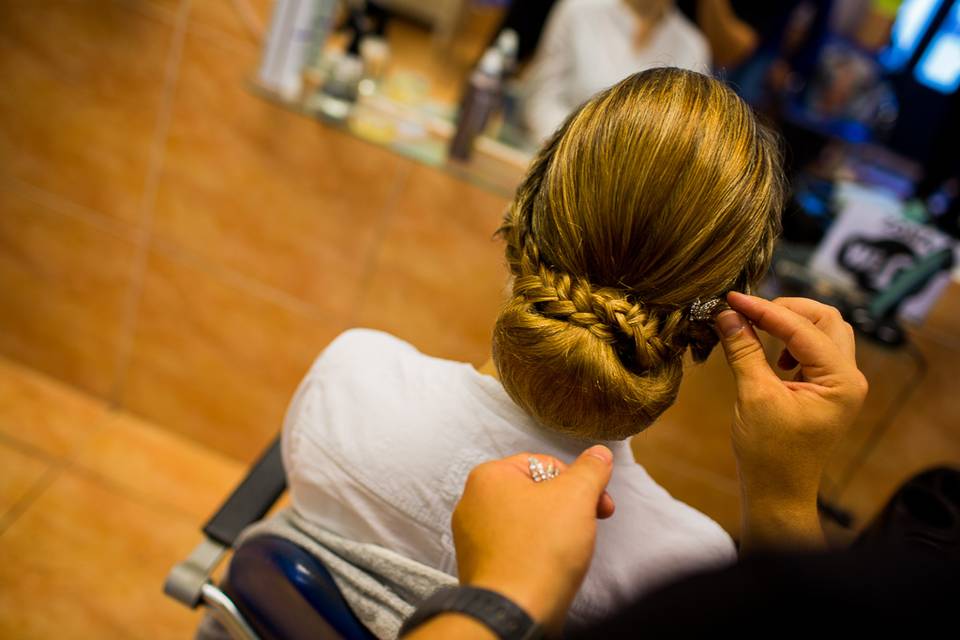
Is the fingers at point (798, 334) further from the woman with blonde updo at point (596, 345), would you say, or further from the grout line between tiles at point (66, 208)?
the grout line between tiles at point (66, 208)

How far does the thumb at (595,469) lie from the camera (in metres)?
0.50

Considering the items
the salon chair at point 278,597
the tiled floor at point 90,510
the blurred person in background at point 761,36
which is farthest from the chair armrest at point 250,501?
the blurred person in background at point 761,36

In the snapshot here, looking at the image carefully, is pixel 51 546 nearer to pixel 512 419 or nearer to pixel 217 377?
pixel 217 377

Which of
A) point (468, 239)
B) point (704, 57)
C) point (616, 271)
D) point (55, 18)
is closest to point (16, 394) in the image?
point (55, 18)

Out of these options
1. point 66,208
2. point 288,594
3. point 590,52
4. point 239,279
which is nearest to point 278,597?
point 288,594

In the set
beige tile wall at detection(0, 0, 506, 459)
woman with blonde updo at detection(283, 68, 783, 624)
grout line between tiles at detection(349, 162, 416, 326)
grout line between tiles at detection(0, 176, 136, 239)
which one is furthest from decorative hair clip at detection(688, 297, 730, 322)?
grout line between tiles at detection(0, 176, 136, 239)

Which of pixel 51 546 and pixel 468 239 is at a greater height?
pixel 468 239

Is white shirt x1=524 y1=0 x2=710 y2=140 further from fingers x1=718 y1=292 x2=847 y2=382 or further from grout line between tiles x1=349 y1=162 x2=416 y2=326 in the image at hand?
fingers x1=718 y1=292 x2=847 y2=382

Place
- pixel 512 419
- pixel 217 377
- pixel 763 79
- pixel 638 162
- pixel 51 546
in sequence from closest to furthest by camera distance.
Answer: pixel 638 162 < pixel 512 419 < pixel 51 546 < pixel 217 377 < pixel 763 79

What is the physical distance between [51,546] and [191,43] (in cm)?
116

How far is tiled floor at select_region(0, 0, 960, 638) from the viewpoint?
151 centimetres

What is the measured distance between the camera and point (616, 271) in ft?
2.14

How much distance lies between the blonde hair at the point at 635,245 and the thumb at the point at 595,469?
113mm

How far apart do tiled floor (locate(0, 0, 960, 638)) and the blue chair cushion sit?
0.71 metres
